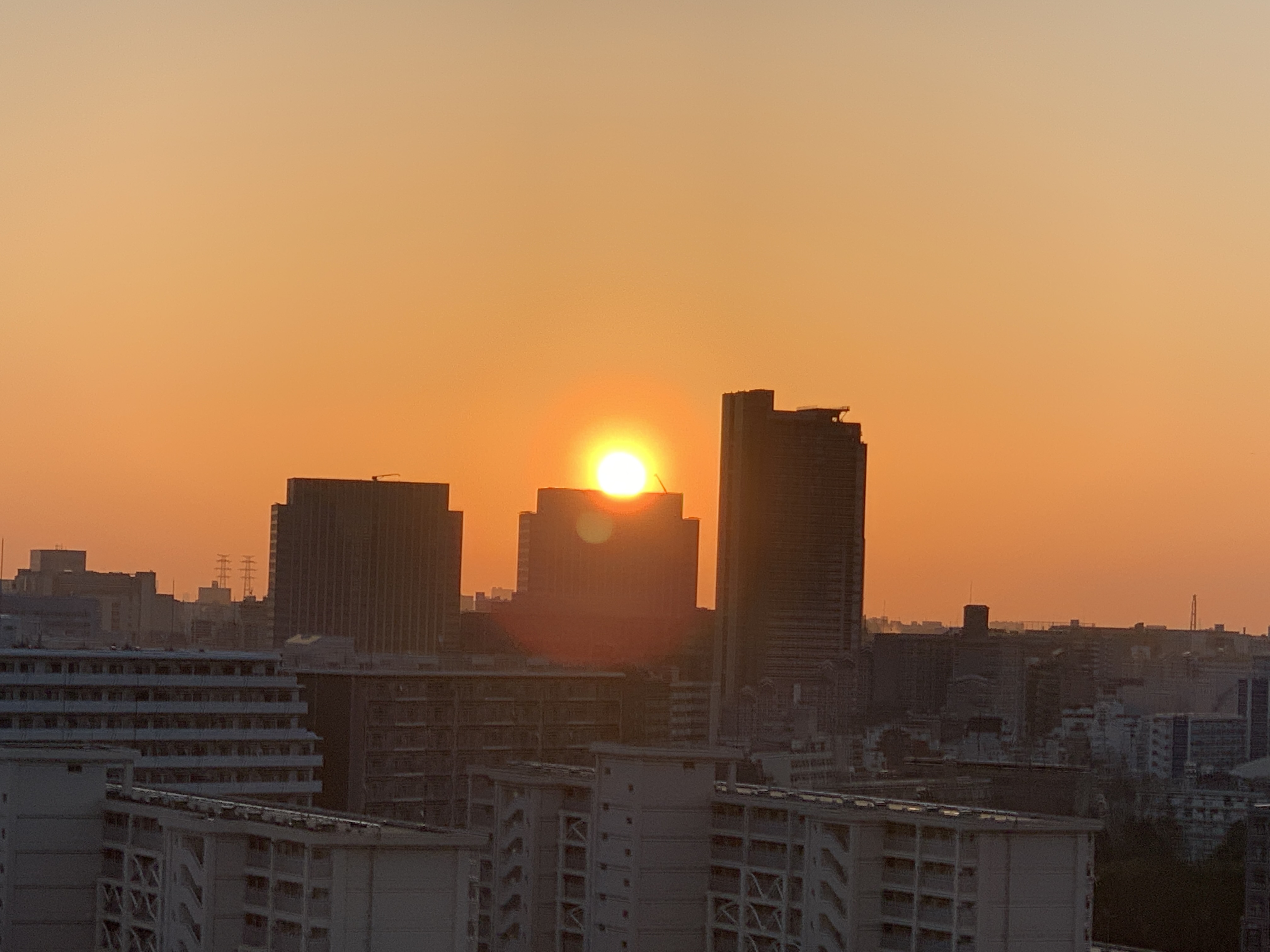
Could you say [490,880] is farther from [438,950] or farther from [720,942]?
[438,950]

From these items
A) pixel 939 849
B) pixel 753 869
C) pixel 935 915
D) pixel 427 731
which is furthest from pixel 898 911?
pixel 427 731

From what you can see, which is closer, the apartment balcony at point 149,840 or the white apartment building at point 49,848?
the apartment balcony at point 149,840

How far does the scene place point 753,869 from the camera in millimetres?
79438

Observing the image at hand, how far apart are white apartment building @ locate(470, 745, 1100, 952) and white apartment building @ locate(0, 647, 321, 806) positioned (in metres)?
23.1

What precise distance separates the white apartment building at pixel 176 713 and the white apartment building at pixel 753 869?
23072 mm

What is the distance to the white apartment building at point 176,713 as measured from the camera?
10881 cm

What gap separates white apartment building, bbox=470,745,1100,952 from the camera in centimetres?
7269

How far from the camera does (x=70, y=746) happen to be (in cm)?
7831

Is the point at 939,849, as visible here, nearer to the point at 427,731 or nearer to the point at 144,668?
the point at 144,668

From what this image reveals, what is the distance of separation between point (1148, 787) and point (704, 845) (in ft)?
409

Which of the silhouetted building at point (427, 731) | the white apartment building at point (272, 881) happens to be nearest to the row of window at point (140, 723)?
the silhouetted building at point (427, 731)

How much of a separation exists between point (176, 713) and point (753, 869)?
41.8 m

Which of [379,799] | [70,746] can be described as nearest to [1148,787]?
[379,799]

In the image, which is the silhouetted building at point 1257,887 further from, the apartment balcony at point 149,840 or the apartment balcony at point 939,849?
Result: the apartment balcony at point 149,840
